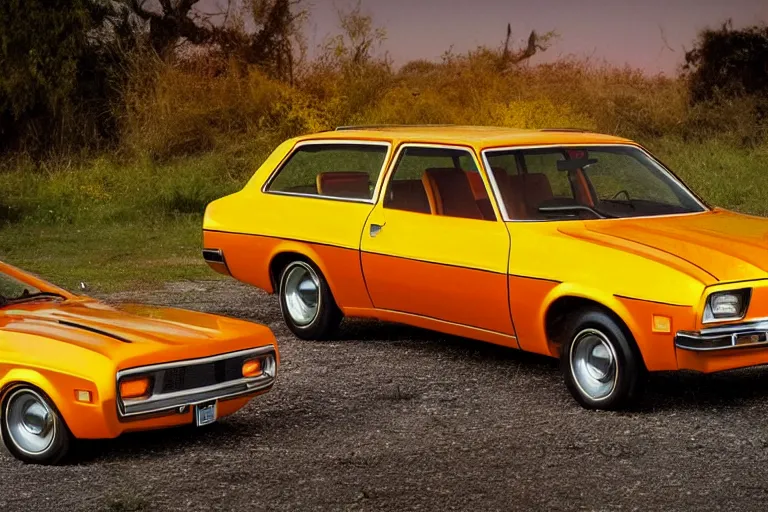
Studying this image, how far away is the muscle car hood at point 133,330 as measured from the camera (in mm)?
6176

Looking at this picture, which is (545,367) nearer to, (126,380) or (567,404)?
(567,404)

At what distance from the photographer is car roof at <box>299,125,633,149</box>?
864cm

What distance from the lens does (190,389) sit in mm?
6328

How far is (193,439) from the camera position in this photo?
687 centimetres

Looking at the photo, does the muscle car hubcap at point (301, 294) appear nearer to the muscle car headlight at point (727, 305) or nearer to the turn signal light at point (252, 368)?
the turn signal light at point (252, 368)

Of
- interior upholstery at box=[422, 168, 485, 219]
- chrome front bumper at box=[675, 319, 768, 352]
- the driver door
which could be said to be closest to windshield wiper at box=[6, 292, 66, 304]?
the driver door

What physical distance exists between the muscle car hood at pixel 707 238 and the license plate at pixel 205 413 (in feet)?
8.39

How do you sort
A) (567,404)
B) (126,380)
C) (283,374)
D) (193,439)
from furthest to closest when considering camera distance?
1. (283,374)
2. (567,404)
3. (193,439)
4. (126,380)

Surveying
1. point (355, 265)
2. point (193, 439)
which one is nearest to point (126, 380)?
point (193, 439)

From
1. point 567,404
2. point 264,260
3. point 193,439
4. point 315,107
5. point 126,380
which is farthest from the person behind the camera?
point 315,107

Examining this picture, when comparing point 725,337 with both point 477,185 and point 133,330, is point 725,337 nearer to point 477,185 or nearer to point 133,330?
point 477,185

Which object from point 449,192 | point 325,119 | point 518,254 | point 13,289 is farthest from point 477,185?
point 325,119

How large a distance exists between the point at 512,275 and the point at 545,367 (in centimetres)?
115

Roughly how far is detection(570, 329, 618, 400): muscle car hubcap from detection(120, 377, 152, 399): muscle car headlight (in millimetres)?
2610
